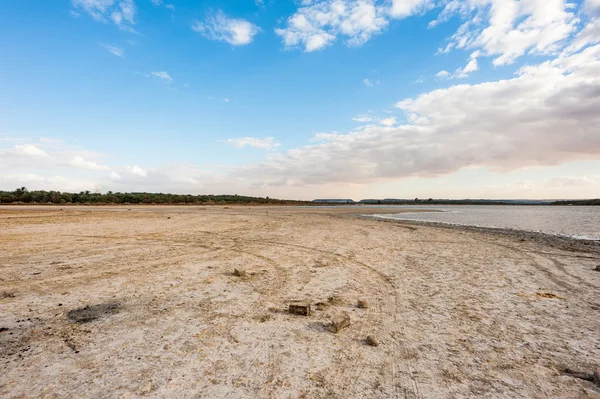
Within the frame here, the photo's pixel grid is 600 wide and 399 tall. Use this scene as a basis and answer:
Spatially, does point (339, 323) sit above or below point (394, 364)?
above

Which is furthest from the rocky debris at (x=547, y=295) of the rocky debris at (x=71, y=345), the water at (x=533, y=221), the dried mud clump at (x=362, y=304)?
the water at (x=533, y=221)

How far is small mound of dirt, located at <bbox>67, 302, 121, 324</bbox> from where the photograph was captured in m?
4.35

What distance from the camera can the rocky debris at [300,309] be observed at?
15.1ft

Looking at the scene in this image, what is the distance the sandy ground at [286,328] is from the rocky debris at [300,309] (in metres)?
0.13

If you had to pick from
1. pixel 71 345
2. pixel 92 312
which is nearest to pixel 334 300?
pixel 71 345

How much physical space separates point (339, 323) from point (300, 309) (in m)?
0.75

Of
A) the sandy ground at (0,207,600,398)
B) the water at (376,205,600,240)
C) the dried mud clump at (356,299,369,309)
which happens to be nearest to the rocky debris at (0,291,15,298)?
the sandy ground at (0,207,600,398)

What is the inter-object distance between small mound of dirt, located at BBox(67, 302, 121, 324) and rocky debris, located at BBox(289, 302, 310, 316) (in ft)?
9.35

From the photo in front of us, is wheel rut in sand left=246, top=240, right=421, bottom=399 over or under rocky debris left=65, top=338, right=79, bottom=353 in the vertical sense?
under

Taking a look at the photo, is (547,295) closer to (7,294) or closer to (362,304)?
(362,304)

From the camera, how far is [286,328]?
13.7 ft

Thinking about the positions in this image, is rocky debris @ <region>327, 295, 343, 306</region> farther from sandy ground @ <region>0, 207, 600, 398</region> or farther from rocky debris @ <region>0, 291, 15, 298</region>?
rocky debris @ <region>0, 291, 15, 298</region>

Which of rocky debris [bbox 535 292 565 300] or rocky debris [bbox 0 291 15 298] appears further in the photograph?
rocky debris [bbox 535 292 565 300]

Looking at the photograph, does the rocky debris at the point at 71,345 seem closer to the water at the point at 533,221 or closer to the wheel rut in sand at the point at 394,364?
the wheel rut in sand at the point at 394,364
